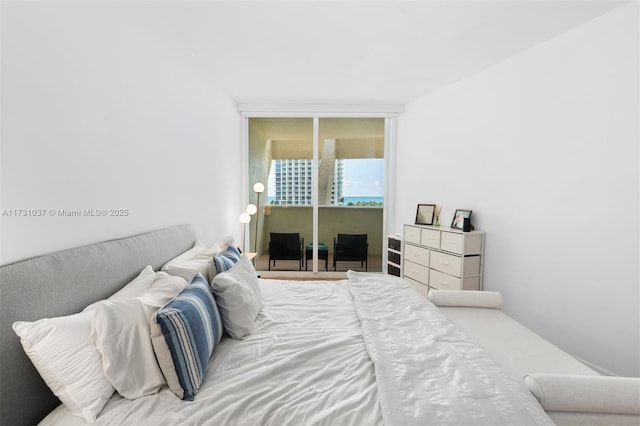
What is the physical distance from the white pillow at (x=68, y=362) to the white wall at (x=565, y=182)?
307 centimetres

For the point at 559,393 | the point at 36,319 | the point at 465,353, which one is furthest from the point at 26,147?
the point at 559,393

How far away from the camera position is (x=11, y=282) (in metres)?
0.94

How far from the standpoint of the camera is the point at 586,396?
107 centimetres

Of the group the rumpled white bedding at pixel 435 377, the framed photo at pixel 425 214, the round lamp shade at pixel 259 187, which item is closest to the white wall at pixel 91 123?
the rumpled white bedding at pixel 435 377

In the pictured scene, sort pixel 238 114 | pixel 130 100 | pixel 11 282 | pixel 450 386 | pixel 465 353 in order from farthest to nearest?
pixel 238 114 < pixel 130 100 < pixel 465 353 < pixel 450 386 < pixel 11 282

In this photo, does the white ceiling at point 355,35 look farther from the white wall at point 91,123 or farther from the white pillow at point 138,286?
the white pillow at point 138,286

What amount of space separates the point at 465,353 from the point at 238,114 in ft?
13.4

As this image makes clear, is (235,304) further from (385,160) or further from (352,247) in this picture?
(385,160)

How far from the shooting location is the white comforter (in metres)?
0.94

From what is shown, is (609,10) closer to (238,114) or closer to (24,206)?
(24,206)

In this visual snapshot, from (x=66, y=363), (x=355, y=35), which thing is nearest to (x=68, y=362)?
(x=66, y=363)

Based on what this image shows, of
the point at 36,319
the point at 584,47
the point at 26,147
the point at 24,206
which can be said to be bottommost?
the point at 36,319

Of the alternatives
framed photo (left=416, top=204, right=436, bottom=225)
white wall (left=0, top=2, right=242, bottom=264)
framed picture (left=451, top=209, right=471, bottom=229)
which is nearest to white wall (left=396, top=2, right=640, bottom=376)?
framed picture (left=451, top=209, right=471, bottom=229)

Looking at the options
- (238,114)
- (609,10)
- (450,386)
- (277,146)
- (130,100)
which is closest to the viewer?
(450,386)
